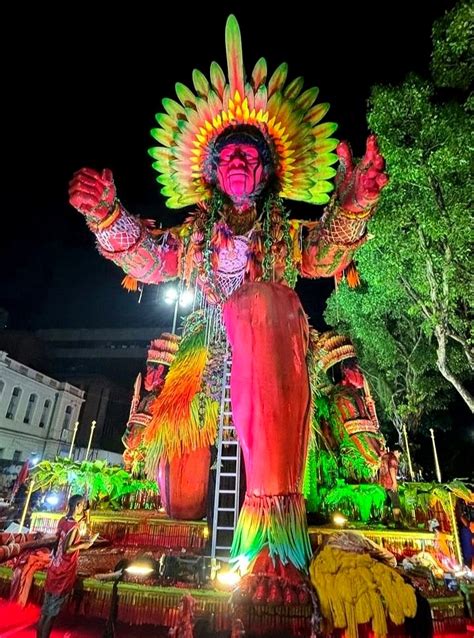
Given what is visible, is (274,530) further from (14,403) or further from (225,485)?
(14,403)

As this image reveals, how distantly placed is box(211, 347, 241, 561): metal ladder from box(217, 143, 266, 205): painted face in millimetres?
1789

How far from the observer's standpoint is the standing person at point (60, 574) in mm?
2316

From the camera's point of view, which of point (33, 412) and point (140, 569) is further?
point (33, 412)

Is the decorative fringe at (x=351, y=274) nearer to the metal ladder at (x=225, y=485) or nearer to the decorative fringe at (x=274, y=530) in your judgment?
the metal ladder at (x=225, y=485)

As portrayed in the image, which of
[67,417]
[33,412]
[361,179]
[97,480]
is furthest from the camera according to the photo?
[67,417]

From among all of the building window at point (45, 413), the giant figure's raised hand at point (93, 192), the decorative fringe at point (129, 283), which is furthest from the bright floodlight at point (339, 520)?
the building window at point (45, 413)

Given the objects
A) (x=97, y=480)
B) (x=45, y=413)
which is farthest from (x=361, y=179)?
(x=45, y=413)

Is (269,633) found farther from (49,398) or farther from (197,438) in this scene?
(49,398)

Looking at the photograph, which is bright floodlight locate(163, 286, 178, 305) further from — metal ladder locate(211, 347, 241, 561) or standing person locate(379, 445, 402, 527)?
standing person locate(379, 445, 402, 527)

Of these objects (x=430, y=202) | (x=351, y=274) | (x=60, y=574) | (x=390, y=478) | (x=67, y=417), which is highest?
(x=430, y=202)

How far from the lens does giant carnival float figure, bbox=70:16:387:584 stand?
2.83m

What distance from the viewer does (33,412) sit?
84.0ft

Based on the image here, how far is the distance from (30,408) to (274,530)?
2720 cm

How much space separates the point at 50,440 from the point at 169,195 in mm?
26957
